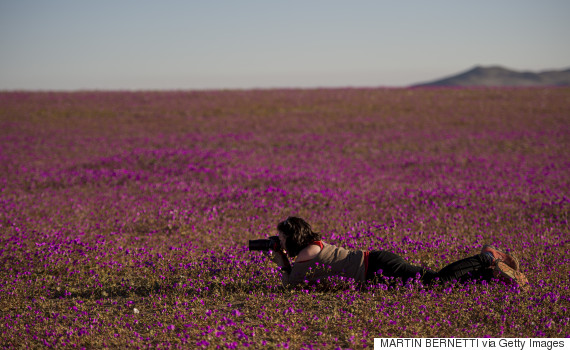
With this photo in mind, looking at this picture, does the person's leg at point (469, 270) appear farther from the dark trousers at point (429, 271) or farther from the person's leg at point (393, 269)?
the person's leg at point (393, 269)

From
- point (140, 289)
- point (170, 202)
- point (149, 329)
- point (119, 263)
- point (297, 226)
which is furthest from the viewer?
point (170, 202)

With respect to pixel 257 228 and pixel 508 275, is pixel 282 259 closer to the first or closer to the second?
pixel 508 275

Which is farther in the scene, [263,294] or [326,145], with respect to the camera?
[326,145]

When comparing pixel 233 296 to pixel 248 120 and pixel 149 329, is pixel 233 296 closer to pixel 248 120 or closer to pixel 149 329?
pixel 149 329

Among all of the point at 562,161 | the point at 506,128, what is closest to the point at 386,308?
the point at 562,161

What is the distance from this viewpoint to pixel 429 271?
571cm

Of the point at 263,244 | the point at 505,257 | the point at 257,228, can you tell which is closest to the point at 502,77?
the point at 257,228

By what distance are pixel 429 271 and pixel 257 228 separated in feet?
13.9

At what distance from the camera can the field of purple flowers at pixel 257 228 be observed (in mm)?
4812

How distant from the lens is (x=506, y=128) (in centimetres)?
2622

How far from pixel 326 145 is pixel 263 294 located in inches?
636

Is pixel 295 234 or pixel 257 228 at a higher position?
pixel 295 234

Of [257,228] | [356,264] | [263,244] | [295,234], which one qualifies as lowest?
[257,228]
